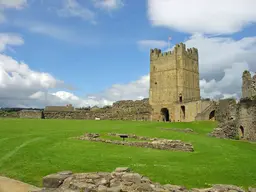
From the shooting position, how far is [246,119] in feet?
93.9

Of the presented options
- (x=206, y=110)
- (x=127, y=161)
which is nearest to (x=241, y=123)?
(x=127, y=161)

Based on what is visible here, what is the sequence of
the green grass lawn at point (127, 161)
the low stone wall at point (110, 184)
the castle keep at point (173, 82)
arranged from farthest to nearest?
1. the castle keep at point (173, 82)
2. the green grass lawn at point (127, 161)
3. the low stone wall at point (110, 184)

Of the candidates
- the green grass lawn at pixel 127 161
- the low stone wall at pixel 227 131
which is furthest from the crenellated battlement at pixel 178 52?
the green grass lawn at pixel 127 161

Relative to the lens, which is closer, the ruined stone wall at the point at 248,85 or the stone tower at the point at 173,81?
the ruined stone wall at the point at 248,85

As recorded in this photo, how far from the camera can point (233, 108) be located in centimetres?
3219

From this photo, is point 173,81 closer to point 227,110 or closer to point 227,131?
point 227,110

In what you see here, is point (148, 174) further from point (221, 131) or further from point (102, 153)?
point (221, 131)

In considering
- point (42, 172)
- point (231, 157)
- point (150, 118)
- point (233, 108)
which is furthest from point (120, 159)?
point (150, 118)

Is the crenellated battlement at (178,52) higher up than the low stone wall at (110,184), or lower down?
higher up

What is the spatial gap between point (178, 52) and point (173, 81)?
6636mm

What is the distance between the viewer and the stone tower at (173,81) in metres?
63.9

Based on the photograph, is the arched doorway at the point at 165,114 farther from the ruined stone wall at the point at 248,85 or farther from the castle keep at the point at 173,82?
the ruined stone wall at the point at 248,85

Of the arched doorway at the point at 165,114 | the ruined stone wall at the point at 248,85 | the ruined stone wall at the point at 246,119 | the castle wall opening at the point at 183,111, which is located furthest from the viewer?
the arched doorway at the point at 165,114

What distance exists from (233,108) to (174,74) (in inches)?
1292
